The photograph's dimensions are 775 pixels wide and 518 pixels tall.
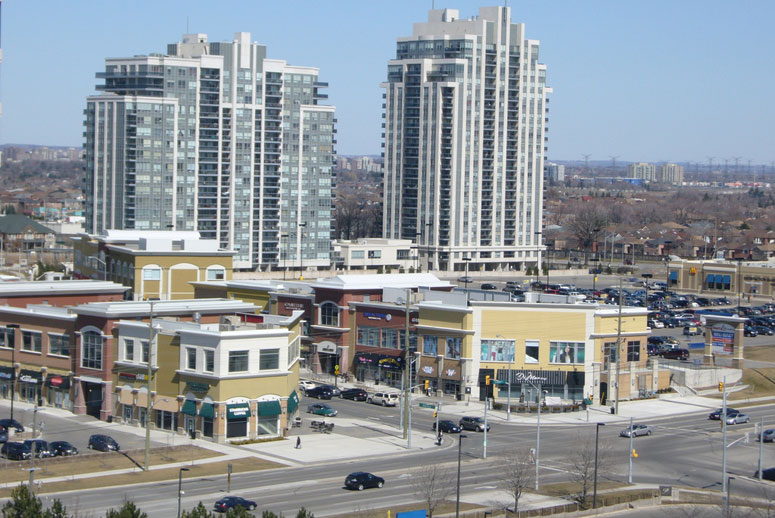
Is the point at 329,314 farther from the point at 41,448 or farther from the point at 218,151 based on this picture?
the point at 218,151

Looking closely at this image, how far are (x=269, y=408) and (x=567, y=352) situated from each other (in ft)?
82.5

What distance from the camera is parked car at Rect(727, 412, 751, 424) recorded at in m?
86.6

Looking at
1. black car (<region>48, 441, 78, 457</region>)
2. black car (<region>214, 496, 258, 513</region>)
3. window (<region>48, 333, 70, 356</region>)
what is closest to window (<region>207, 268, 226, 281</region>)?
window (<region>48, 333, 70, 356</region>)

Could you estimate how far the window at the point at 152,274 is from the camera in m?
113

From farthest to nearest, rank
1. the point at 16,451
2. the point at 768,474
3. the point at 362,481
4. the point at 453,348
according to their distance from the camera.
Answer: the point at 453,348
the point at 768,474
the point at 16,451
the point at 362,481

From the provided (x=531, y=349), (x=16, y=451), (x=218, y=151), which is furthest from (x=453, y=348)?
(x=218, y=151)

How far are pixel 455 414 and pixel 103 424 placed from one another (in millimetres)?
23371

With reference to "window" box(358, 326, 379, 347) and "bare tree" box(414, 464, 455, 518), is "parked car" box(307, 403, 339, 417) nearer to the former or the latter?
"window" box(358, 326, 379, 347)

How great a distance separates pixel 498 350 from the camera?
92000mm

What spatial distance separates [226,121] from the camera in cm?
17550

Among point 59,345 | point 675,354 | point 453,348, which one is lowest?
point 675,354

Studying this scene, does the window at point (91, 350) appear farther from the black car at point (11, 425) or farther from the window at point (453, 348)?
the window at point (453, 348)

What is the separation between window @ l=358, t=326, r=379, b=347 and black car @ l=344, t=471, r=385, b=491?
33314mm

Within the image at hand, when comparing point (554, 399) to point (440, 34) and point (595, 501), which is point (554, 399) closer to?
point (595, 501)
